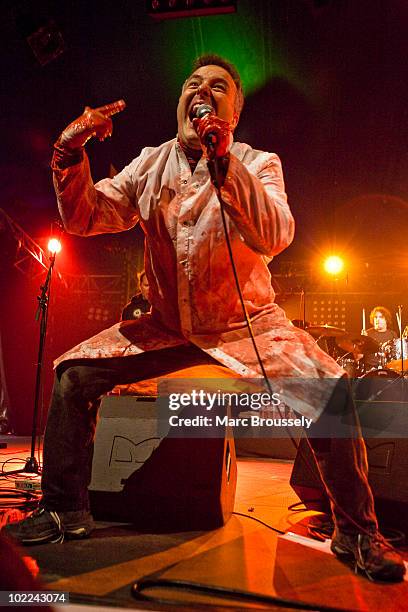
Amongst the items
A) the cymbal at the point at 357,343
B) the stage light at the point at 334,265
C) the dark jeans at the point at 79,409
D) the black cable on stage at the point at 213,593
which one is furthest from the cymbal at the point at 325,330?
the black cable on stage at the point at 213,593

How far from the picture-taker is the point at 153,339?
2.49 meters

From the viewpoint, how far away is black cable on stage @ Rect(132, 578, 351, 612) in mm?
1578

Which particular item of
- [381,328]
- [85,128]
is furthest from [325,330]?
Answer: [85,128]

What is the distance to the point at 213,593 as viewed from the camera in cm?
168

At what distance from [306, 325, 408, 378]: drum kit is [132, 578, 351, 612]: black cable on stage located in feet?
19.3

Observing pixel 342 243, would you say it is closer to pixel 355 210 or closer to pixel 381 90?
pixel 355 210

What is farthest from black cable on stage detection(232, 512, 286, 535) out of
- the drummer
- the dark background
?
the drummer

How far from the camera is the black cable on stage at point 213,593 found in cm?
158

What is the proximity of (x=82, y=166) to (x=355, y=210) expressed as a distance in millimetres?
10626

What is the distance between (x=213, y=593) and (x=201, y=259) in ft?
4.66

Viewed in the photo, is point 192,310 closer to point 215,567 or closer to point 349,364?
point 215,567

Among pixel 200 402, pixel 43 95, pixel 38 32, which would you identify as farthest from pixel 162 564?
pixel 43 95

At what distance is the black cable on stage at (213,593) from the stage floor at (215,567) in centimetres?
2

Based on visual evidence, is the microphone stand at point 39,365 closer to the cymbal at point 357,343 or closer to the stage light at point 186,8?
the stage light at point 186,8
